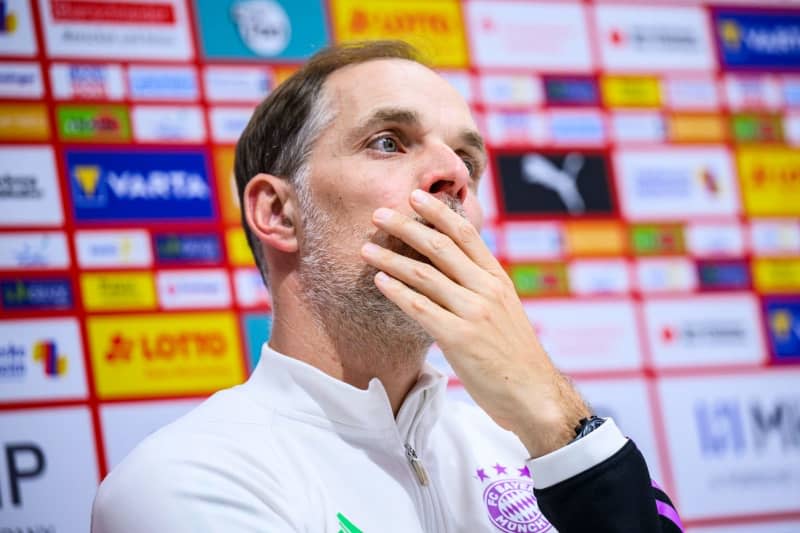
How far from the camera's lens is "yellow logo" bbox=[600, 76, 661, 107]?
2.87 m

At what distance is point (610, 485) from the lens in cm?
120

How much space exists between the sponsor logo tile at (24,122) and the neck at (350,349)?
1039 mm

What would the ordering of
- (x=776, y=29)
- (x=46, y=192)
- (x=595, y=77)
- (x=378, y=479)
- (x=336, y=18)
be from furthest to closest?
(x=776, y=29)
(x=595, y=77)
(x=336, y=18)
(x=46, y=192)
(x=378, y=479)

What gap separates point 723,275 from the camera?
2838 mm

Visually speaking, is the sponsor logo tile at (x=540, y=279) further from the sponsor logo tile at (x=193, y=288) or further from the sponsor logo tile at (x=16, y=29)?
the sponsor logo tile at (x=16, y=29)

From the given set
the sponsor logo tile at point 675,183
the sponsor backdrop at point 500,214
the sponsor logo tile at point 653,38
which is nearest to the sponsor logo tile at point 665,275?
the sponsor backdrop at point 500,214

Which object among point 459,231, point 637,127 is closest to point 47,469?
point 459,231

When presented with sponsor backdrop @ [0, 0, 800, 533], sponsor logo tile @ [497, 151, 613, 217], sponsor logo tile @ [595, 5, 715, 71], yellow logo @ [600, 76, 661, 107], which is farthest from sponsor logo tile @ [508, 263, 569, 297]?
sponsor logo tile @ [595, 5, 715, 71]

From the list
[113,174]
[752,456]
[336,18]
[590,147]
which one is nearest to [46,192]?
[113,174]

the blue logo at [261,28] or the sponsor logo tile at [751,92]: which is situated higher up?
the blue logo at [261,28]

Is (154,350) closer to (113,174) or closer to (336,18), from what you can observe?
(113,174)

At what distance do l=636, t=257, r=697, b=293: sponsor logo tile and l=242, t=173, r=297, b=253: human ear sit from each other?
143 centimetres

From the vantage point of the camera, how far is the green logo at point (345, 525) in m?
1.30

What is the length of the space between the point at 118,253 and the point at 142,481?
1139mm
